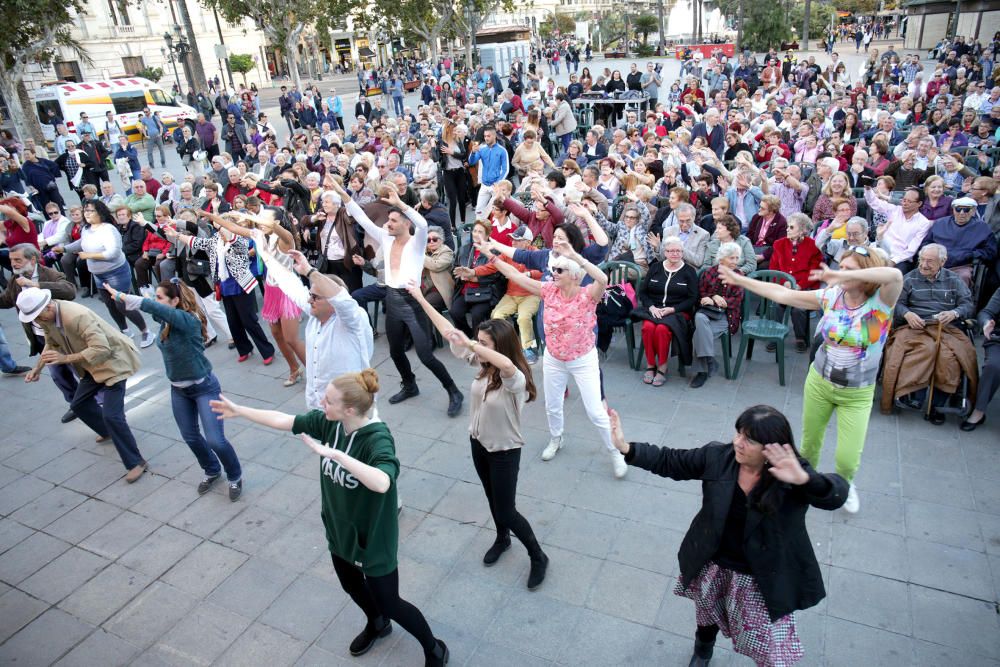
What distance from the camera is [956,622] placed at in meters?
3.71

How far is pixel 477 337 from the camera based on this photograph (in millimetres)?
3869

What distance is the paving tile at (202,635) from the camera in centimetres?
397

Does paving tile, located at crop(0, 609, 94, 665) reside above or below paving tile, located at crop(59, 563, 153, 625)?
below

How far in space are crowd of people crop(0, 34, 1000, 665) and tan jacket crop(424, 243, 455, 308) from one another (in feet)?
0.08

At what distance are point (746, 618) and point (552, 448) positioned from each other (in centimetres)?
262

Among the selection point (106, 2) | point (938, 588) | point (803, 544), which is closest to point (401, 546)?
point (803, 544)

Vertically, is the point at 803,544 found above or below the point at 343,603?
above

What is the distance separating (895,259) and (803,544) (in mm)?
5402

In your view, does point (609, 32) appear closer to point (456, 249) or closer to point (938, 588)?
point (456, 249)

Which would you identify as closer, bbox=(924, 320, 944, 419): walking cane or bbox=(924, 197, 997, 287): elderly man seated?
bbox=(924, 320, 944, 419): walking cane

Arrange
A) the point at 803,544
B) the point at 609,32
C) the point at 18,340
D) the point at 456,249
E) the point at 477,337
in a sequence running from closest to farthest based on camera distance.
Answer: the point at 803,544 → the point at 477,337 → the point at 456,249 → the point at 18,340 → the point at 609,32

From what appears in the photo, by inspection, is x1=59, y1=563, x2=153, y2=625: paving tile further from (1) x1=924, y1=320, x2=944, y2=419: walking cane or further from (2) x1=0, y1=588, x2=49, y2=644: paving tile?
(1) x1=924, y1=320, x2=944, y2=419: walking cane

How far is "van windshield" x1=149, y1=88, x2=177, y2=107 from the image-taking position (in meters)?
28.3

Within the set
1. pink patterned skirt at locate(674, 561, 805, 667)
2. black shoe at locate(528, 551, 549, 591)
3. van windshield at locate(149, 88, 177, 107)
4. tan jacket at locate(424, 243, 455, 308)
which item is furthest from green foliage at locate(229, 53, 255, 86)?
pink patterned skirt at locate(674, 561, 805, 667)
